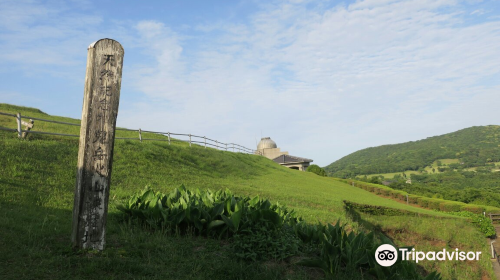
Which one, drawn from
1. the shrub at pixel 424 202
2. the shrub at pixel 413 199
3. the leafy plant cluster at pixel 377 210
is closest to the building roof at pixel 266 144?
the shrub at pixel 413 199

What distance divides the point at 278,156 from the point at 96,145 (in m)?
54.7

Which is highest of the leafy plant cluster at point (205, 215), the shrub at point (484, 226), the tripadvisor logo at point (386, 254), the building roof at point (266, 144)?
the building roof at point (266, 144)

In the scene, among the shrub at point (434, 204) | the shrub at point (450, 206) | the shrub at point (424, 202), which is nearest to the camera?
the shrub at point (450, 206)

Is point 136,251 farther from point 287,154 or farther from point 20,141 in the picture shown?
point 287,154

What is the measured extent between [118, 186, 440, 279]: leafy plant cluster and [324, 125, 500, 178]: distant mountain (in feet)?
359

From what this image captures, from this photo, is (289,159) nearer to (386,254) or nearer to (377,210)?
(377,210)

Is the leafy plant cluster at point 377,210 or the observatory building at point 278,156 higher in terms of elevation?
the observatory building at point 278,156

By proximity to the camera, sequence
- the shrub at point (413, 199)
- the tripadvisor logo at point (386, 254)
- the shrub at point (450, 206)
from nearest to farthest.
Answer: the tripadvisor logo at point (386, 254)
the shrub at point (450, 206)
the shrub at point (413, 199)

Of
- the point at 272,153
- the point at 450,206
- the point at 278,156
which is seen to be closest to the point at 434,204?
the point at 450,206

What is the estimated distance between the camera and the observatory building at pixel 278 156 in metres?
54.9

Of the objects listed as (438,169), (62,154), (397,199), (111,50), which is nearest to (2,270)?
(111,50)

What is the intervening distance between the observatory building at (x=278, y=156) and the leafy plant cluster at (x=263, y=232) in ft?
159

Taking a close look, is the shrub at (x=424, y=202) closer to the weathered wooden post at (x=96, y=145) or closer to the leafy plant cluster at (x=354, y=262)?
the leafy plant cluster at (x=354, y=262)

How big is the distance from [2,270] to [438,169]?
136m
